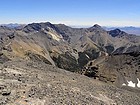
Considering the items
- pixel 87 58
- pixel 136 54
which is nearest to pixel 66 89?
pixel 136 54

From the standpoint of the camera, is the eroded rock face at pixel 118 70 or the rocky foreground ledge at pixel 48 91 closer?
the rocky foreground ledge at pixel 48 91

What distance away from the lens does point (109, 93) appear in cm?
3731

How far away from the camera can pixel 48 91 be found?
100ft

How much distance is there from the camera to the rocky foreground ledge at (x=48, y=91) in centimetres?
2788

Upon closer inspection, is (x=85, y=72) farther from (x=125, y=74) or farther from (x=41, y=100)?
(x=41, y=100)

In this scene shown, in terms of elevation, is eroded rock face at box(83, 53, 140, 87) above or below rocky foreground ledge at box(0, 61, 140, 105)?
below

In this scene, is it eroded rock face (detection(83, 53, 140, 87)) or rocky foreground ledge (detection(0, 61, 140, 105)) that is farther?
eroded rock face (detection(83, 53, 140, 87))

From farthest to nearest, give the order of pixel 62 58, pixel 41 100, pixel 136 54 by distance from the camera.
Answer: pixel 62 58 < pixel 136 54 < pixel 41 100

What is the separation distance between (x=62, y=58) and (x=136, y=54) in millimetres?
49772

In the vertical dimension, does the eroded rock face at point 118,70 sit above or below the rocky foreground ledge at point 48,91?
below

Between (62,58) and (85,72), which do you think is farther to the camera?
(62,58)

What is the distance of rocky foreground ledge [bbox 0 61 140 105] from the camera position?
1097 inches

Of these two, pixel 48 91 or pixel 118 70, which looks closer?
pixel 48 91

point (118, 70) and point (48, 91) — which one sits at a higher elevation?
point (48, 91)
